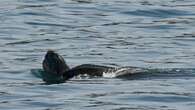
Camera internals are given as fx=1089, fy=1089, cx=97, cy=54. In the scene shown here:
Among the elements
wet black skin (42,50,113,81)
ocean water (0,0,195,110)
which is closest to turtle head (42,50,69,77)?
wet black skin (42,50,113,81)

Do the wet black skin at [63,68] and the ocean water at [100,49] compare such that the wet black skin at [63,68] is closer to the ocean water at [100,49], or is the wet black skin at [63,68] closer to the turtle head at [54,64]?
the turtle head at [54,64]

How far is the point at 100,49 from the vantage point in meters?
19.4

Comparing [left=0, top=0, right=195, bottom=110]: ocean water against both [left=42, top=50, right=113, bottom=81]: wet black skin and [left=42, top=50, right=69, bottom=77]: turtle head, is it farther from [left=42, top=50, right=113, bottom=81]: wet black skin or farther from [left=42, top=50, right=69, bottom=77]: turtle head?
[left=42, top=50, right=69, bottom=77]: turtle head

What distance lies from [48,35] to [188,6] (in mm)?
5214

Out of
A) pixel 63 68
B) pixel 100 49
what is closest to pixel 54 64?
pixel 63 68

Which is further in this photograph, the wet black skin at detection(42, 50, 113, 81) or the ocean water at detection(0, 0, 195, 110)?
the wet black skin at detection(42, 50, 113, 81)

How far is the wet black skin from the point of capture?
1661 cm

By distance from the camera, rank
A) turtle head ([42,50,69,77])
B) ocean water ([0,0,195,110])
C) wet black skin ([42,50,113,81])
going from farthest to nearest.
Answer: turtle head ([42,50,69,77])
wet black skin ([42,50,113,81])
ocean water ([0,0,195,110])

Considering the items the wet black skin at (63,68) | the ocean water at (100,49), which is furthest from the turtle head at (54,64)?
the ocean water at (100,49)

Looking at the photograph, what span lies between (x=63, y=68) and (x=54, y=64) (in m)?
0.15

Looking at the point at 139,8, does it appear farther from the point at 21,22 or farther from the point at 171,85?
the point at 171,85

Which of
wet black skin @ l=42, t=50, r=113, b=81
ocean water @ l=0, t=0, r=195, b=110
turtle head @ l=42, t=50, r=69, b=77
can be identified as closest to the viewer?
ocean water @ l=0, t=0, r=195, b=110

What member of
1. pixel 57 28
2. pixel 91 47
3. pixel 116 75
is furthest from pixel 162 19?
pixel 116 75

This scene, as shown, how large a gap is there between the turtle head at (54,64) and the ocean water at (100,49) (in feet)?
1.01
